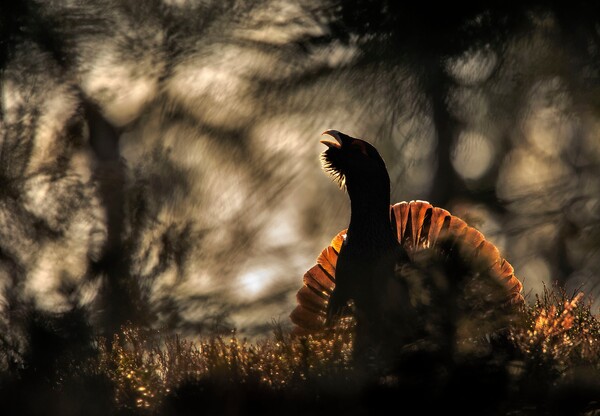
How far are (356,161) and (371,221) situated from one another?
0.79 feet

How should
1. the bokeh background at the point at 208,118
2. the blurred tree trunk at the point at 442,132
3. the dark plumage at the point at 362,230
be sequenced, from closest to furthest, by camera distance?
1. the dark plumage at the point at 362,230
2. the bokeh background at the point at 208,118
3. the blurred tree trunk at the point at 442,132

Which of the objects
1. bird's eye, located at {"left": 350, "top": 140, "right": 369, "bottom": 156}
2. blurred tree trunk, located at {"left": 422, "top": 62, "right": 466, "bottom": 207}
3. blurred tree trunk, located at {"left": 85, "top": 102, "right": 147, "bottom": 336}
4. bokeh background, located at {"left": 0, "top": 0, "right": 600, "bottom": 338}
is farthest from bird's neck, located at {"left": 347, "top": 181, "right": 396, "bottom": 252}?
blurred tree trunk, located at {"left": 85, "top": 102, "right": 147, "bottom": 336}

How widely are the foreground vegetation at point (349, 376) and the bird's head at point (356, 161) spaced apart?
82cm

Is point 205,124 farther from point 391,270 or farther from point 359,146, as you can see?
point 391,270

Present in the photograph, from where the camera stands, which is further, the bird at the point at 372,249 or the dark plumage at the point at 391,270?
the bird at the point at 372,249

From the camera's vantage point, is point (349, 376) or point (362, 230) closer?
point (349, 376)

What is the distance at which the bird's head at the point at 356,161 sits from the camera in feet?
9.29

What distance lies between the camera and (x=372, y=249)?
8.73 feet

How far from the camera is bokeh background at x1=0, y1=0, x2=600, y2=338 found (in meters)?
2.95

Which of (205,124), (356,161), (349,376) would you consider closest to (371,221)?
(356,161)

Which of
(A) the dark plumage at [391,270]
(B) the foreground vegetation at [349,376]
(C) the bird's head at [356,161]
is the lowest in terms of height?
(B) the foreground vegetation at [349,376]

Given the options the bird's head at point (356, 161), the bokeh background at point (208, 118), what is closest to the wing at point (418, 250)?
the bird's head at point (356, 161)

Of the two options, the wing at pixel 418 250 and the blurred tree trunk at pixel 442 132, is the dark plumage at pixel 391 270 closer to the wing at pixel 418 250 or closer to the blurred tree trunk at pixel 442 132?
the wing at pixel 418 250

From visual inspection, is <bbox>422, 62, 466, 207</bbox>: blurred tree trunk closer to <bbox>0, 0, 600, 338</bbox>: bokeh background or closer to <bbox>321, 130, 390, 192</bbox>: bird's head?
<bbox>0, 0, 600, 338</bbox>: bokeh background
